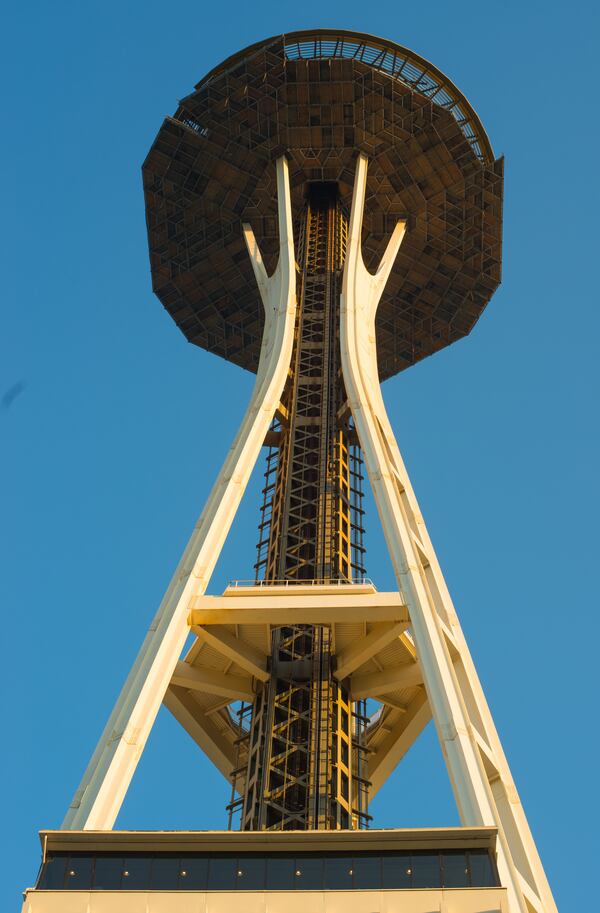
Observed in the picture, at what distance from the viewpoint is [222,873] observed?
2758 centimetres

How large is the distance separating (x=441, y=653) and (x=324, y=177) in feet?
97.2

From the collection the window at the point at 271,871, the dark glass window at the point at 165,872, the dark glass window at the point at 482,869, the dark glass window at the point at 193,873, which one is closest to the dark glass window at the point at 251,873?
the window at the point at 271,871

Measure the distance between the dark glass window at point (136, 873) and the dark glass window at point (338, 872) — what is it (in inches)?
145

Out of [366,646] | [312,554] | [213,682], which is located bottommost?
[366,646]

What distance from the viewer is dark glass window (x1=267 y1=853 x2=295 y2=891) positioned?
27.4m

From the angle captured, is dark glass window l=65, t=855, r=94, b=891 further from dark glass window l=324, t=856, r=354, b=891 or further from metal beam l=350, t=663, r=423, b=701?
metal beam l=350, t=663, r=423, b=701

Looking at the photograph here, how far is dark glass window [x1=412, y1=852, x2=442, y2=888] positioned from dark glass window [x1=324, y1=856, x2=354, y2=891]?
1307mm

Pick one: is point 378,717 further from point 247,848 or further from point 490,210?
point 490,210

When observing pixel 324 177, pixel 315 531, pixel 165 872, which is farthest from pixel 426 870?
pixel 324 177

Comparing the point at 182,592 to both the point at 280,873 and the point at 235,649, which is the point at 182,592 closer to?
the point at 235,649

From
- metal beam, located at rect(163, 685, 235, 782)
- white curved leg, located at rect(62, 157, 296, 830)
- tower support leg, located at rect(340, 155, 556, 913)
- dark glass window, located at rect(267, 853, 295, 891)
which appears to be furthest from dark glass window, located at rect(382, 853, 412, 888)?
metal beam, located at rect(163, 685, 235, 782)

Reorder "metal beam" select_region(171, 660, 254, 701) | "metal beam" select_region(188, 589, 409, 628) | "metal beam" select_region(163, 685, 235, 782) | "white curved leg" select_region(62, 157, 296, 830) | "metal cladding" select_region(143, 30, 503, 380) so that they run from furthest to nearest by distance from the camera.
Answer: "metal cladding" select_region(143, 30, 503, 380), "metal beam" select_region(163, 685, 235, 782), "metal beam" select_region(171, 660, 254, 701), "metal beam" select_region(188, 589, 409, 628), "white curved leg" select_region(62, 157, 296, 830)

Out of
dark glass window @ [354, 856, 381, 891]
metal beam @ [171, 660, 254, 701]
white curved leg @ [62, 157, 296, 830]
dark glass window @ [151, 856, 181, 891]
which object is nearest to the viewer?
dark glass window @ [354, 856, 381, 891]

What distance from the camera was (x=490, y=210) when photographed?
59219mm
